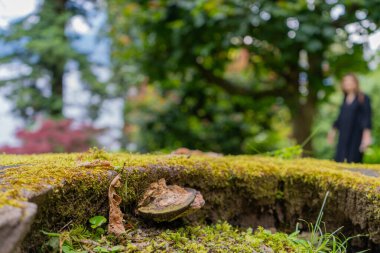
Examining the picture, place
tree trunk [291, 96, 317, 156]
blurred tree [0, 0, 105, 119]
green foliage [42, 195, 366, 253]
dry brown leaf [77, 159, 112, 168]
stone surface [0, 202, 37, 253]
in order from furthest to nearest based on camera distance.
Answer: blurred tree [0, 0, 105, 119] → tree trunk [291, 96, 317, 156] → dry brown leaf [77, 159, 112, 168] → green foliage [42, 195, 366, 253] → stone surface [0, 202, 37, 253]

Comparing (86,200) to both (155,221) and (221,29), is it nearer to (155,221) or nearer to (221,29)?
(155,221)

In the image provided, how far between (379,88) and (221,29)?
20.9ft

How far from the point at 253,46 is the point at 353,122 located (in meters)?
1.99

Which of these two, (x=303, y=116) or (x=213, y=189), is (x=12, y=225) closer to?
(x=213, y=189)

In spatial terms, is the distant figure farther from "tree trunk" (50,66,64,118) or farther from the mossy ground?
"tree trunk" (50,66,64,118)

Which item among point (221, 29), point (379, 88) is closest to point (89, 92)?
point (221, 29)

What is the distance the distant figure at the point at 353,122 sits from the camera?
14.8ft

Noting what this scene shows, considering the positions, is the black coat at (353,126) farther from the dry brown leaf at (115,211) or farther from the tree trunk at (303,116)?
the dry brown leaf at (115,211)

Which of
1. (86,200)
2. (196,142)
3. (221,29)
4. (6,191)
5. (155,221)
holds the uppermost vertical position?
(221,29)

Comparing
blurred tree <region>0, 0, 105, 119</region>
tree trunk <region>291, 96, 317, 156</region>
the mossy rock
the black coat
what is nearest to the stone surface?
the mossy rock

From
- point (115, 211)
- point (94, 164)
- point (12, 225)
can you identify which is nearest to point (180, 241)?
point (115, 211)

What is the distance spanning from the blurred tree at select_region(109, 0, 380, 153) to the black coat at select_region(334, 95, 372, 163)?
85 centimetres

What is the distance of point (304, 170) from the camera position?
80.5 inches

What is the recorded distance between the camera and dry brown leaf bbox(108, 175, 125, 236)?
1.39m
